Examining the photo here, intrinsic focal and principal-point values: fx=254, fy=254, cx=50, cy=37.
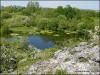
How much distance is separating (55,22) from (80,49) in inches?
2670

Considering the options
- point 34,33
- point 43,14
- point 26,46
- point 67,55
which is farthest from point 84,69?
point 43,14

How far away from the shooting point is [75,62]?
1180 cm

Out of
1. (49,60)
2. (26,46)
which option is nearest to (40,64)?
(49,60)

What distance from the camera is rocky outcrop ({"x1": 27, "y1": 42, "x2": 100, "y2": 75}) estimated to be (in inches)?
437

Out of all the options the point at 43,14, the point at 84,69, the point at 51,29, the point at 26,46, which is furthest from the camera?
the point at 43,14

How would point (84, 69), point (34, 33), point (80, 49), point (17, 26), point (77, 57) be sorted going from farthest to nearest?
point (17, 26) → point (34, 33) → point (80, 49) → point (77, 57) → point (84, 69)

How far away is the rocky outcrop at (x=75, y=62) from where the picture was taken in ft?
36.4

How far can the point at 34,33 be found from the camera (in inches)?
2852

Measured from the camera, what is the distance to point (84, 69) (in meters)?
11.1

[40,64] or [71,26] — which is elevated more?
[40,64]

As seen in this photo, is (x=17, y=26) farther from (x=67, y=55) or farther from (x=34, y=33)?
(x=67, y=55)

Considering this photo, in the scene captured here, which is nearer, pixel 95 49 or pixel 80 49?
pixel 95 49

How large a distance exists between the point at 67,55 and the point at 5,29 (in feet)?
200

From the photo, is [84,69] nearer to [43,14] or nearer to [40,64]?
[40,64]
